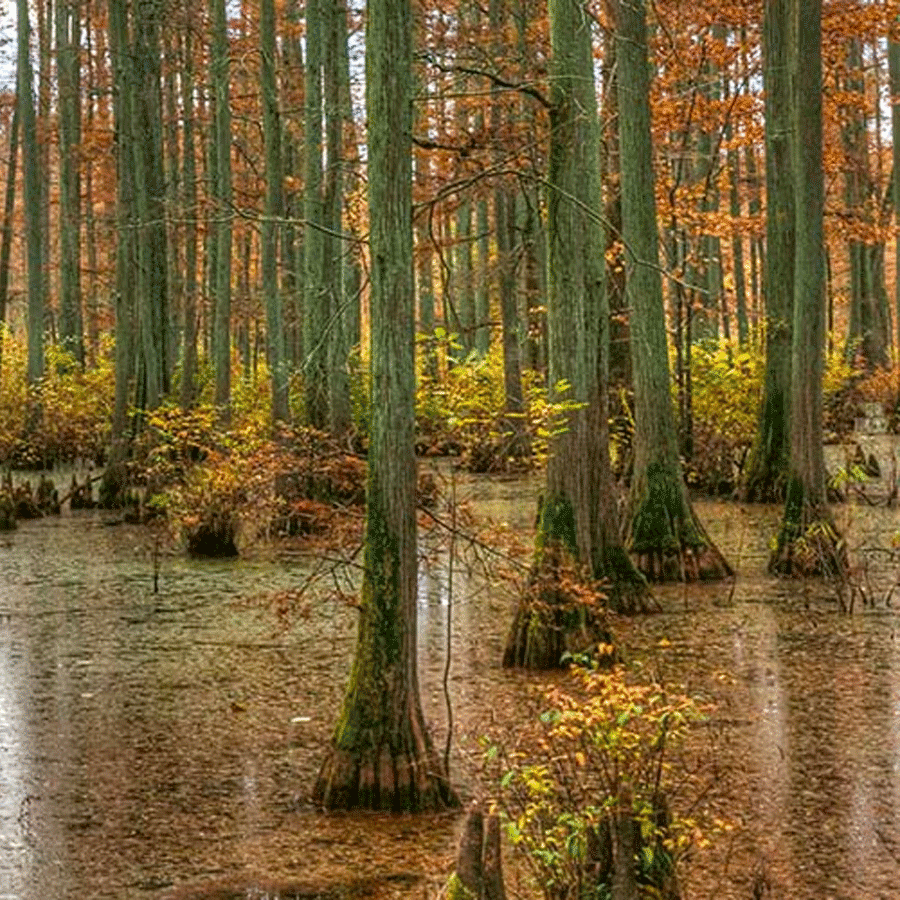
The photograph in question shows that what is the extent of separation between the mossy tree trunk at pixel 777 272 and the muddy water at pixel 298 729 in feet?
8.36

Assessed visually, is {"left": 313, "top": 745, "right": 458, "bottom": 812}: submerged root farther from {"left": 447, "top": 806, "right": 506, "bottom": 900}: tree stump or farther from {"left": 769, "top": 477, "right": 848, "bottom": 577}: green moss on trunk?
{"left": 769, "top": 477, "right": 848, "bottom": 577}: green moss on trunk

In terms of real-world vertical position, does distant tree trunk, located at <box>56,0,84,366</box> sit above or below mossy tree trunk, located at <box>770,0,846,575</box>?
above

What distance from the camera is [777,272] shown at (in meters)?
13.6

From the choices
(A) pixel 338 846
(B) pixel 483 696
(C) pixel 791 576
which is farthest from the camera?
(C) pixel 791 576

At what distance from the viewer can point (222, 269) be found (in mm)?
15516

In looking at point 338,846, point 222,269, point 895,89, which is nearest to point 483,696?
point 338,846

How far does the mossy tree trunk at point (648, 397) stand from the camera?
10203 millimetres

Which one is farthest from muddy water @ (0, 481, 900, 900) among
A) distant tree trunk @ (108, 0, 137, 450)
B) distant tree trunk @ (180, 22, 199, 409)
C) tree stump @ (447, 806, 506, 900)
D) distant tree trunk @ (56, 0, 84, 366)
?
distant tree trunk @ (56, 0, 84, 366)

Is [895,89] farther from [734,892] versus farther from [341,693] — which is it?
[734,892]

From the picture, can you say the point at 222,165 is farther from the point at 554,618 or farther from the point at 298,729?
the point at 298,729

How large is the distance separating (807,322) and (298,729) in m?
5.43

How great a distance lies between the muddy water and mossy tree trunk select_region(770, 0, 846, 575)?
477 millimetres

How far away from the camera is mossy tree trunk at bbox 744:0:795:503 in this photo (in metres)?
13.3

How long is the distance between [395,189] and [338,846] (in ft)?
7.64
